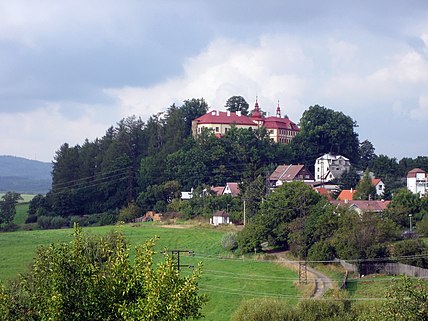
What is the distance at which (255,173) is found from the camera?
244 feet

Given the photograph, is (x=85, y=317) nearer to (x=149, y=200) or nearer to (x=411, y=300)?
(x=411, y=300)

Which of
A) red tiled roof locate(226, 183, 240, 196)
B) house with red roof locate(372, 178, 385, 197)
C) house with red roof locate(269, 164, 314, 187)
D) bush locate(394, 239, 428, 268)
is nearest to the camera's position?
bush locate(394, 239, 428, 268)

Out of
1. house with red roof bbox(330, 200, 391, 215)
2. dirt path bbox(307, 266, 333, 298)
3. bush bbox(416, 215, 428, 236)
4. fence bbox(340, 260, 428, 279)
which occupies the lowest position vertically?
dirt path bbox(307, 266, 333, 298)

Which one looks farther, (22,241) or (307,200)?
(22,241)

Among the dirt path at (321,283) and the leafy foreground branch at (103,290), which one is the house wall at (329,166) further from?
the leafy foreground branch at (103,290)

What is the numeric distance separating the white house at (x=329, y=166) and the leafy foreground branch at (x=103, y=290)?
75.3 metres

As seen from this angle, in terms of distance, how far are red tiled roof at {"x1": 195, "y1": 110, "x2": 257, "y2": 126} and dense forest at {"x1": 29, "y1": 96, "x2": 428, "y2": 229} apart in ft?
10.4

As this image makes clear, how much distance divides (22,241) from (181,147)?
37.1 meters

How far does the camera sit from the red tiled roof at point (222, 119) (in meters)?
98.4

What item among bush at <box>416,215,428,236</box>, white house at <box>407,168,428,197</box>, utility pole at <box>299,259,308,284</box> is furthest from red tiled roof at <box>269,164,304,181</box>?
utility pole at <box>299,259,308,284</box>

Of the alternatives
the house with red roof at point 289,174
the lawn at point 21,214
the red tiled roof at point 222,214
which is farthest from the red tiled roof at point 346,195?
the lawn at point 21,214

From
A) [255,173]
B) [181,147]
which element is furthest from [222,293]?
[181,147]

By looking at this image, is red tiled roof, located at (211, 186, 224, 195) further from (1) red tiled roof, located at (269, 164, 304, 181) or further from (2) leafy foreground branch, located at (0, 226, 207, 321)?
(2) leafy foreground branch, located at (0, 226, 207, 321)

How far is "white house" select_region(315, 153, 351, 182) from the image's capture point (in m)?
86.2
